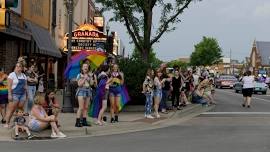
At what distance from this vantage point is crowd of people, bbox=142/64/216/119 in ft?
56.3

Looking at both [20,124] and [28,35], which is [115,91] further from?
[28,35]

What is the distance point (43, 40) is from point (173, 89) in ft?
32.8

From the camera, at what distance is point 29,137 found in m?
12.5

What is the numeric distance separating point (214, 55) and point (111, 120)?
300ft

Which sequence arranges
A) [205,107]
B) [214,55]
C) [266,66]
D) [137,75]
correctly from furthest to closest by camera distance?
[266,66], [214,55], [205,107], [137,75]

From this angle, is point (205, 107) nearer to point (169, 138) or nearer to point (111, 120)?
point (111, 120)

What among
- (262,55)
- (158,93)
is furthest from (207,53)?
(158,93)

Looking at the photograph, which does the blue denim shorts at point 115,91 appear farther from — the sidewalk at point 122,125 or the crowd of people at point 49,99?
the sidewalk at point 122,125

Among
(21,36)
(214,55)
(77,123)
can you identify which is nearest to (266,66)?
(214,55)

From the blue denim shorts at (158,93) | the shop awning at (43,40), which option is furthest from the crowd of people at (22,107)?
the shop awning at (43,40)

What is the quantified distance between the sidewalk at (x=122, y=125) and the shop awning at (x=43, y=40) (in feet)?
29.1

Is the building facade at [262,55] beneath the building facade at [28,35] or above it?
above

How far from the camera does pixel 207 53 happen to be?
346 ft

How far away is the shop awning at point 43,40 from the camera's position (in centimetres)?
2603
